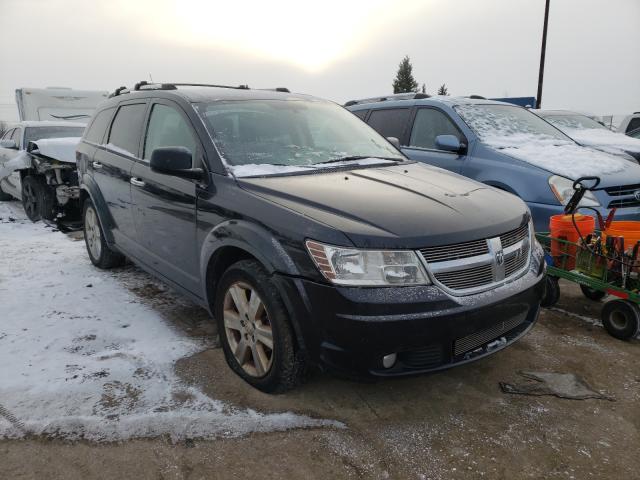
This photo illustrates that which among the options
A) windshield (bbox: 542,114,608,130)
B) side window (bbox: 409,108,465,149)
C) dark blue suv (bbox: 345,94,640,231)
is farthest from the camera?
windshield (bbox: 542,114,608,130)

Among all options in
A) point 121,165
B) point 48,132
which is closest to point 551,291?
point 121,165

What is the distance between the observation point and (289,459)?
95.0 inches

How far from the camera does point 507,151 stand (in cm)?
522

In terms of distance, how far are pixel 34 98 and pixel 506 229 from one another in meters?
14.0

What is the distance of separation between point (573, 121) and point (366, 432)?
9494 millimetres

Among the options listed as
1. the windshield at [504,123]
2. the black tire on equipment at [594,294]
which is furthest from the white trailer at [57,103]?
the black tire on equipment at [594,294]

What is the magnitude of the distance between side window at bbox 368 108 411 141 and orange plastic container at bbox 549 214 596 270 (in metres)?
2.69

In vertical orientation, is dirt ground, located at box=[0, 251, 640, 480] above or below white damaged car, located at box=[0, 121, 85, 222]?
below

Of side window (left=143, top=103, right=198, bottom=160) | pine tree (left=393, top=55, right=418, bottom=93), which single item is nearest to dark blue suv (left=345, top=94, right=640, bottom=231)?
side window (left=143, top=103, right=198, bottom=160)

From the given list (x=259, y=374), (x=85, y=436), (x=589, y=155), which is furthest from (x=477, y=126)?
(x=85, y=436)

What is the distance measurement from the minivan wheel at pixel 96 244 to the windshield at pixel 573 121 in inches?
326

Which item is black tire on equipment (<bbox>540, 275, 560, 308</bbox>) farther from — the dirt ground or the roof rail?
the roof rail

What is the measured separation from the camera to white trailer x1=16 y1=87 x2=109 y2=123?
13320 mm

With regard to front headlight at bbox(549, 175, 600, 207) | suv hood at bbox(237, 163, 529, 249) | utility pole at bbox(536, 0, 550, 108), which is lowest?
front headlight at bbox(549, 175, 600, 207)
